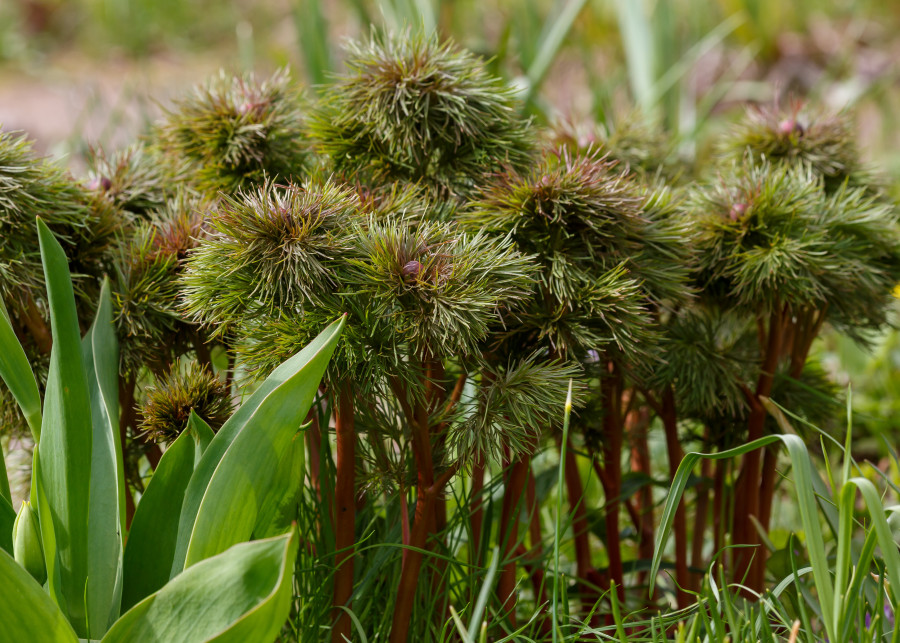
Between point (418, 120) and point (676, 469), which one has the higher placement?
point (418, 120)

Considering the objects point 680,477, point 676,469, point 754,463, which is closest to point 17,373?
point 680,477

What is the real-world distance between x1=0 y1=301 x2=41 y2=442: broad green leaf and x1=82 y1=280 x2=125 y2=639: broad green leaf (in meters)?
0.06

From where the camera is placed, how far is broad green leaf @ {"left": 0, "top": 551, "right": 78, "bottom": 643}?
2.19 feet

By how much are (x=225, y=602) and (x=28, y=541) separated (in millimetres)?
231

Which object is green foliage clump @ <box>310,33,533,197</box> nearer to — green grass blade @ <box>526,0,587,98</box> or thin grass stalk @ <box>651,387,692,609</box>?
thin grass stalk @ <box>651,387,692,609</box>

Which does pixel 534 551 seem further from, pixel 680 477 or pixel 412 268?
pixel 412 268

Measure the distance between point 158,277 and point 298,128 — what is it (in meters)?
0.27

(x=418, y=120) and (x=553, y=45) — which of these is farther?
(x=553, y=45)

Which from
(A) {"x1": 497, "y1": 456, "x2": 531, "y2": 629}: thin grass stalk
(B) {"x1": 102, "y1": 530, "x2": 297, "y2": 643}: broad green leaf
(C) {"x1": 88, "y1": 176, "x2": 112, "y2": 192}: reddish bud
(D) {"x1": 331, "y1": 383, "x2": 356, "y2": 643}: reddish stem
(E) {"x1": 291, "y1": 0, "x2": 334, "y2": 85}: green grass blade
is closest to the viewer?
(B) {"x1": 102, "y1": 530, "x2": 297, "y2": 643}: broad green leaf

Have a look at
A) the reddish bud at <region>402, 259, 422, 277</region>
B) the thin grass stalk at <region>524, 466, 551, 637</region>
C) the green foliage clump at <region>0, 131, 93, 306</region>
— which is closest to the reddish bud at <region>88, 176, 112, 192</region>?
the green foliage clump at <region>0, 131, 93, 306</region>

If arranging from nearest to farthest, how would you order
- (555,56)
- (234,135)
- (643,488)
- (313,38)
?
(234,135) → (643,488) → (313,38) → (555,56)

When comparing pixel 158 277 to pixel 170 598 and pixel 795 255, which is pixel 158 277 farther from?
pixel 795 255

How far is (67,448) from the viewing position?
814 millimetres

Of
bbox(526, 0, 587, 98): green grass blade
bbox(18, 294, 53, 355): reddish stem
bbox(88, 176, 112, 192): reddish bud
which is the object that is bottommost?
bbox(18, 294, 53, 355): reddish stem
